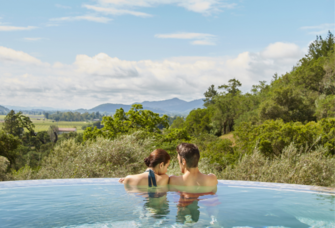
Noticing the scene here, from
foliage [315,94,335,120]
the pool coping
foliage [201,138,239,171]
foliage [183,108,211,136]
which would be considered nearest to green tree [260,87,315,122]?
foliage [315,94,335,120]

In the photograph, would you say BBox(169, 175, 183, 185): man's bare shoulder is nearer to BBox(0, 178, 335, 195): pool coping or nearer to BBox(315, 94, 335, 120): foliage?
BBox(0, 178, 335, 195): pool coping

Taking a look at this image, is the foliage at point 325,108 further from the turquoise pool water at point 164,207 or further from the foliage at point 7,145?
the foliage at point 7,145

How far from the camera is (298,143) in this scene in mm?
9406

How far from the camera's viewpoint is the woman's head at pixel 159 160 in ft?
12.3

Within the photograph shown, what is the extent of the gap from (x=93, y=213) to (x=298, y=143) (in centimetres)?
807

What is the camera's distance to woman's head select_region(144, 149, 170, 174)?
12.3 ft

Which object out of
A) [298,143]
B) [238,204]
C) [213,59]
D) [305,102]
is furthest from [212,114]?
[238,204]

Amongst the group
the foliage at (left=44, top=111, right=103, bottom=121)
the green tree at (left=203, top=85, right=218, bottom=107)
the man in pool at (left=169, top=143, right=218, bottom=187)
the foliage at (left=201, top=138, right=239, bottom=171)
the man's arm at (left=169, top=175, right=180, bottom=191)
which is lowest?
the foliage at (left=201, top=138, right=239, bottom=171)

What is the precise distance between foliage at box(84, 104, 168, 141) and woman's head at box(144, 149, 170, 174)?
1896 cm

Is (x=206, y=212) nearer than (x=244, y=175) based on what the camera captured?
Yes

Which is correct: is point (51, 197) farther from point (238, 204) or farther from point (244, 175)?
point (244, 175)

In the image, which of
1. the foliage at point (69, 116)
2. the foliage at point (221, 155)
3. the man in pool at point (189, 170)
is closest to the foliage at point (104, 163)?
the foliage at point (221, 155)

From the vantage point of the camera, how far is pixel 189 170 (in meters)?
3.64

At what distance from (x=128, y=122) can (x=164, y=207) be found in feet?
65.5
